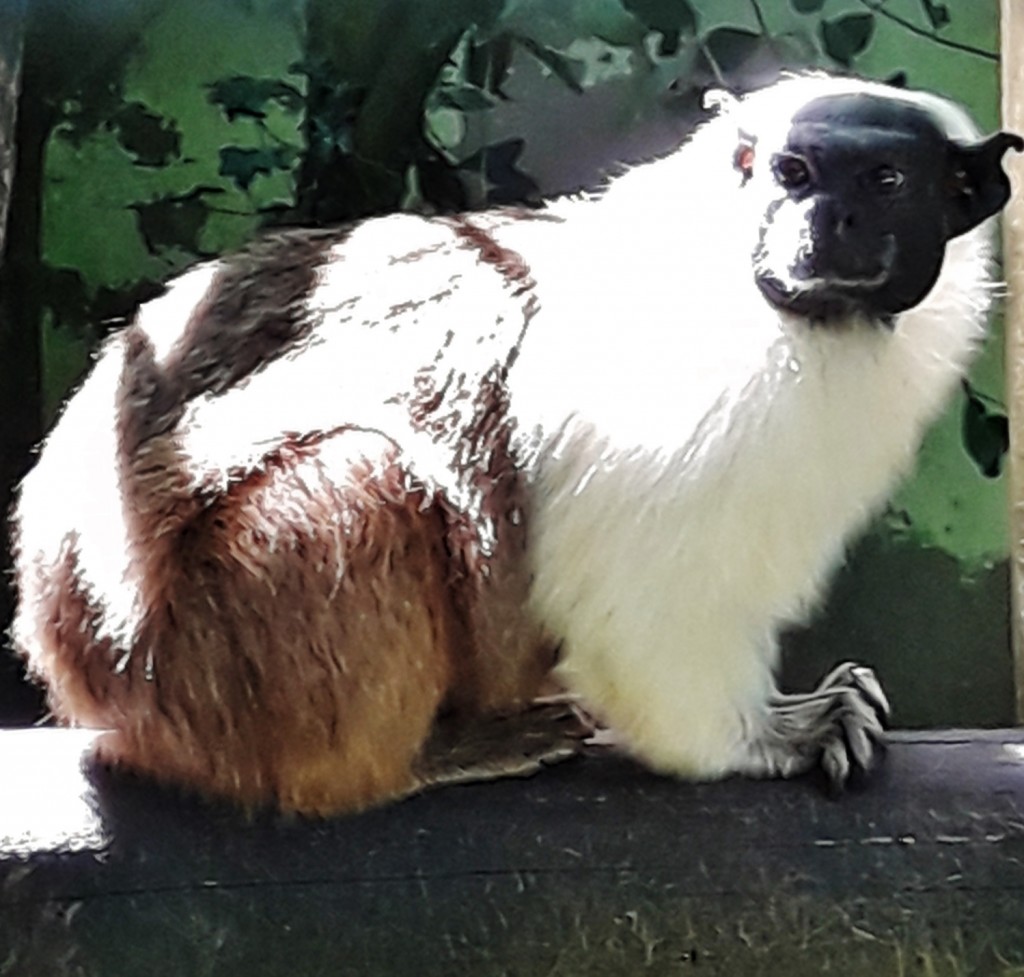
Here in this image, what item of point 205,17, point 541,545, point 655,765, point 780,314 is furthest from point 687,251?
point 205,17

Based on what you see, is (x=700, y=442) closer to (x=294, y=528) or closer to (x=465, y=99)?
(x=294, y=528)

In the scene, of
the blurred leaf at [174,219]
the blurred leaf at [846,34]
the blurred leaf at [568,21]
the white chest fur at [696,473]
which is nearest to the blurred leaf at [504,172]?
the blurred leaf at [568,21]

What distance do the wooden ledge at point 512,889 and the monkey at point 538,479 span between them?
0.08 meters

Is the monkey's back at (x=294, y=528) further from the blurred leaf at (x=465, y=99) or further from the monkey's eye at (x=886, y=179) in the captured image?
the blurred leaf at (x=465, y=99)

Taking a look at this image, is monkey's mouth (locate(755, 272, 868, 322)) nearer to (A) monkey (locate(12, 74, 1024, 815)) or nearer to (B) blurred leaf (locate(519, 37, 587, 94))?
(A) monkey (locate(12, 74, 1024, 815))

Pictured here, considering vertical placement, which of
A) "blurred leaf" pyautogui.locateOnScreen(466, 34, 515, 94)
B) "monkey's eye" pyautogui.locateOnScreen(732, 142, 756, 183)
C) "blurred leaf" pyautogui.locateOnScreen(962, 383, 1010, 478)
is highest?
"blurred leaf" pyautogui.locateOnScreen(466, 34, 515, 94)

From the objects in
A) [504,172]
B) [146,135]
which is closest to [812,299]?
[504,172]

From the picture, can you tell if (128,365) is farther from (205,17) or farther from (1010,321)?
(1010,321)

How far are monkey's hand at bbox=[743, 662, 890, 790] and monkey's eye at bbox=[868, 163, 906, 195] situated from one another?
0.62 meters

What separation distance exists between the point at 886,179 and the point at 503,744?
781mm

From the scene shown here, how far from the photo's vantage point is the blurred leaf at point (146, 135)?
261cm

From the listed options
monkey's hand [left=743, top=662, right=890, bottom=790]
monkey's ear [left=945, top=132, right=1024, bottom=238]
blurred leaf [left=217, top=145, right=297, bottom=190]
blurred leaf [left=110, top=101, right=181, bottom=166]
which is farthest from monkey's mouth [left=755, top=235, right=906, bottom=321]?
blurred leaf [left=110, top=101, right=181, bottom=166]

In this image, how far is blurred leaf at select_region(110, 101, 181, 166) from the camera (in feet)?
8.56

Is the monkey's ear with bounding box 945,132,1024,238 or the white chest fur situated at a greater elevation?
the monkey's ear with bounding box 945,132,1024,238
